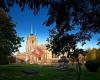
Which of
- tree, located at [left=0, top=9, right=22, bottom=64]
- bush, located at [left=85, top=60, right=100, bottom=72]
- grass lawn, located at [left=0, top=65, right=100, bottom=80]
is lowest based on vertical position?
grass lawn, located at [left=0, top=65, right=100, bottom=80]

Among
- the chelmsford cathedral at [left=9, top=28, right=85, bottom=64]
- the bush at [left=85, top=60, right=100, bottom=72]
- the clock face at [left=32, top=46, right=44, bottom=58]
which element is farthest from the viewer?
the chelmsford cathedral at [left=9, top=28, right=85, bottom=64]

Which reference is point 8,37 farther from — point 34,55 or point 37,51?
point 34,55

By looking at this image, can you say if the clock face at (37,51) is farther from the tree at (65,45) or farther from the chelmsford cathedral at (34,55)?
the tree at (65,45)

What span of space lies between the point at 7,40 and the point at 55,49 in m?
16.0

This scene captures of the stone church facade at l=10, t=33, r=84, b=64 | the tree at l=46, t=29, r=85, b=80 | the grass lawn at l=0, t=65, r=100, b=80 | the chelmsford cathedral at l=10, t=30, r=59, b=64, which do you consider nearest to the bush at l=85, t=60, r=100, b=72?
the grass lawn at l=0, t=65, r=100, b=80

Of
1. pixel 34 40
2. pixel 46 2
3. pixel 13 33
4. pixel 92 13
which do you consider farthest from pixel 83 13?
pixel 34 40

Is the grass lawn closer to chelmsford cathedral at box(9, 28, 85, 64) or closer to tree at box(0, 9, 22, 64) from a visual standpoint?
tree at box(0, 9, 22, 64)

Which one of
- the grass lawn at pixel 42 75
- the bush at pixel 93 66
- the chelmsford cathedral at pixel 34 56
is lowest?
the grass lawn at pixel 42 75

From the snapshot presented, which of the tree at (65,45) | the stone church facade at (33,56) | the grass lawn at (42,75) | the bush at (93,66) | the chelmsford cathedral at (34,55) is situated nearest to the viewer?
the tree at (65,45)

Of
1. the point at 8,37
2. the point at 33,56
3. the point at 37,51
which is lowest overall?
the point at 8,37

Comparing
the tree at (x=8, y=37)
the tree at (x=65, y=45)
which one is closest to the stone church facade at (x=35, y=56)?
the tree at (x=8, y=37)

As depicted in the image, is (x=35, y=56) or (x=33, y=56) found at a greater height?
(x=33, y=56)

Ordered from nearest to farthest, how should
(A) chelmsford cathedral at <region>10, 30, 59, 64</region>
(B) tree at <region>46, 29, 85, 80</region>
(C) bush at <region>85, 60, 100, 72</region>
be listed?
(B) tree at <region>46, 29, 85, 80</region> → (C) bush at <region>85, 60, 100, 72</region> → (A) chelmsford cathedral at <region>10, 30, 59, 64</region>

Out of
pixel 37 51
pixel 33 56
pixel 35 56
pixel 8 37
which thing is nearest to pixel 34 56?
pixel 33 56
